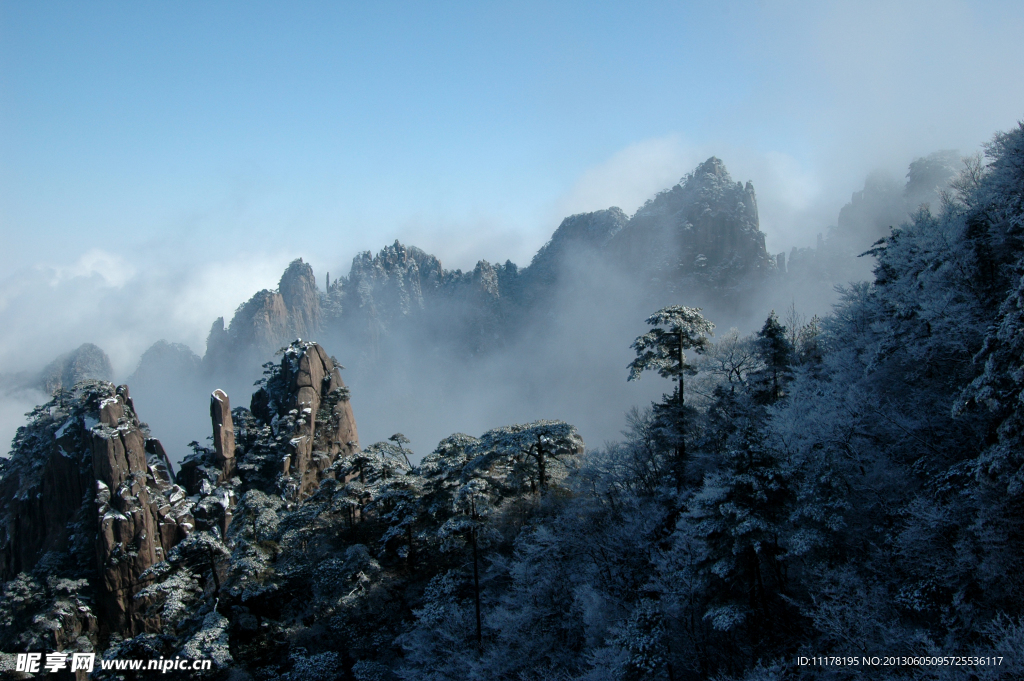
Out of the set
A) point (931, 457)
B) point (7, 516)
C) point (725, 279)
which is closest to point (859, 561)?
point (931, 457)

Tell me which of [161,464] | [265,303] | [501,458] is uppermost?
[265,303]

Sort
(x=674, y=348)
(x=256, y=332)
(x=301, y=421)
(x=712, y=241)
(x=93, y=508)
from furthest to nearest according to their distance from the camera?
(x=256, y=332) → (x=712, y=241) → (x=301, y=421) → (x=93, y=508) → (x=674, y=348)

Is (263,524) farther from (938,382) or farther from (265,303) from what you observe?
(265,303)

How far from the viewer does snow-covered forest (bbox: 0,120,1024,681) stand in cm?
1733

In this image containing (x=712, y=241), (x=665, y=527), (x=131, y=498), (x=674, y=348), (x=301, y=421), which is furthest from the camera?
(x=712, y=241)

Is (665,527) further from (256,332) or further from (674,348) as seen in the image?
(256,332)

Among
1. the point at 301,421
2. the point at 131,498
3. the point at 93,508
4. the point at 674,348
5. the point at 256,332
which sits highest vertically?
the point at 256,332

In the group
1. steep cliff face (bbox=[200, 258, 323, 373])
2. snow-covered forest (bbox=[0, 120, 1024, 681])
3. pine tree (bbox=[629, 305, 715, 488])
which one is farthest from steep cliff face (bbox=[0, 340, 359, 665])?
steep cliff face (bbox=[200, 258, 323, 373])

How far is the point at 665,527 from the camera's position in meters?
28.0

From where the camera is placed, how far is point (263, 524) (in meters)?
40.7

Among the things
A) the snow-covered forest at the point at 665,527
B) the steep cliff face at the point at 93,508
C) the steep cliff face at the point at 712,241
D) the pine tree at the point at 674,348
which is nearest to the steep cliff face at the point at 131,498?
the steep cliff face at the point at 93,508

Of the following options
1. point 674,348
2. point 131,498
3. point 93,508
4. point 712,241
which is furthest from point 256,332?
point 674,348

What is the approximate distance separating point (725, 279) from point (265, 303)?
158112mm

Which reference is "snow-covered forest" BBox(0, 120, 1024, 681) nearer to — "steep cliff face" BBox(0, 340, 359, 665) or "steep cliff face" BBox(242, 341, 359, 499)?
"steep cliff face" BBox(0, 340, 359, 665)
